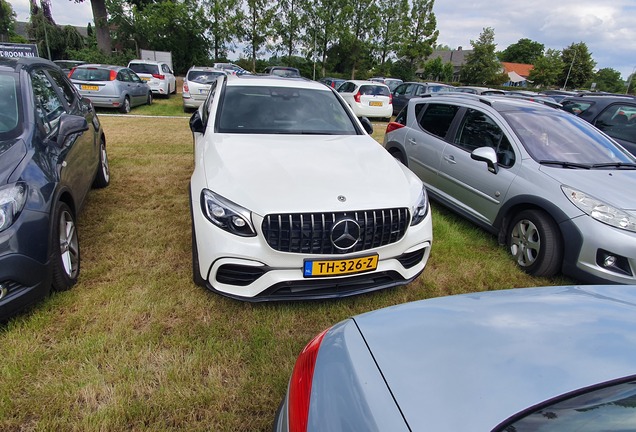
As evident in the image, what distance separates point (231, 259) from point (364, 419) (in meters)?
1.46

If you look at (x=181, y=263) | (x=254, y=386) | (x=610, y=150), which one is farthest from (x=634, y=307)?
(x=610, y=150)

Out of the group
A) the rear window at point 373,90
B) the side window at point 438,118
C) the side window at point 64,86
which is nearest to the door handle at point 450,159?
the side window at point 438,118

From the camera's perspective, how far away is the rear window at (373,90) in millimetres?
12570

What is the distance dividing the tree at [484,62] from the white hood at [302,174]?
48927 mm

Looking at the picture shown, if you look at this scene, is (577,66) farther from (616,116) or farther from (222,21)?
(616,116)

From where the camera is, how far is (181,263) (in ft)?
10.4

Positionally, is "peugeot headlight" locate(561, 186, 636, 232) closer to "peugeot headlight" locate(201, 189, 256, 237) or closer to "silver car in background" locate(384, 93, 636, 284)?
"silver car in background" locate(384, 93, 636, 284)

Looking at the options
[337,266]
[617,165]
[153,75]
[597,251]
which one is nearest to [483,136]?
[617,165]

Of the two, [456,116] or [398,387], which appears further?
[456,116]

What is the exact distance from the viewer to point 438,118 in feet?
16.0

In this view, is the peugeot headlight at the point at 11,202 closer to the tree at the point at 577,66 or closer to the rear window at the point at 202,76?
the rear window at the point at 202,76

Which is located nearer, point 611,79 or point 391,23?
point 391,23

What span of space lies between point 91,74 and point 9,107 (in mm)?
9480

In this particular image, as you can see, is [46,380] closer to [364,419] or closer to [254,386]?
[254,386]
